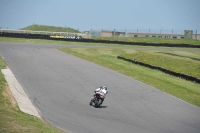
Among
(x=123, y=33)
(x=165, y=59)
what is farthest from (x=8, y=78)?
(x=123, y=33)

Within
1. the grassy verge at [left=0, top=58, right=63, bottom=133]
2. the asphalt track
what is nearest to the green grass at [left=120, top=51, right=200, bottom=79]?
the asphalt track

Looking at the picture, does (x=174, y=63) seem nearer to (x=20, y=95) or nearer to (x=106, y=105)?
(x=106, y=105)

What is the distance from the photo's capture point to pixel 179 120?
12344 millimetres

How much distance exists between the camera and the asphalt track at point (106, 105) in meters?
11.0

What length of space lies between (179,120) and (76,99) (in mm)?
4795

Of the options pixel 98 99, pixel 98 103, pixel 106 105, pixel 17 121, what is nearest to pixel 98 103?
pixel 98 103

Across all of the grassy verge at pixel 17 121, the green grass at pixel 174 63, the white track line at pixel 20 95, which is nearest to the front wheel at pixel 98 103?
the white track line at pixel 20 95

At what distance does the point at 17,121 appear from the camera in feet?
32.7

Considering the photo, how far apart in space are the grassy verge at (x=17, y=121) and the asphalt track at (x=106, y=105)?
65cm

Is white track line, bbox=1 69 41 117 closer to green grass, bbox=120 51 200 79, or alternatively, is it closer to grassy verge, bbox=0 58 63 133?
grassy verge, bbox=0 58 63 133

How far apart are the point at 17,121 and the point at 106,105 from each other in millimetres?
4792

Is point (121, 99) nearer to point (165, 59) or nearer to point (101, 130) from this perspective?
point (101, 130)

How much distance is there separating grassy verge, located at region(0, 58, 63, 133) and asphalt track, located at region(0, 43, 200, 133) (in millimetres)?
647

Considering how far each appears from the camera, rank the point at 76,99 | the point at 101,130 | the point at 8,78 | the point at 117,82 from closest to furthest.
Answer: the point at 101,130 → the point at 76,99 → the point at 8,78 → the point at 117,82
